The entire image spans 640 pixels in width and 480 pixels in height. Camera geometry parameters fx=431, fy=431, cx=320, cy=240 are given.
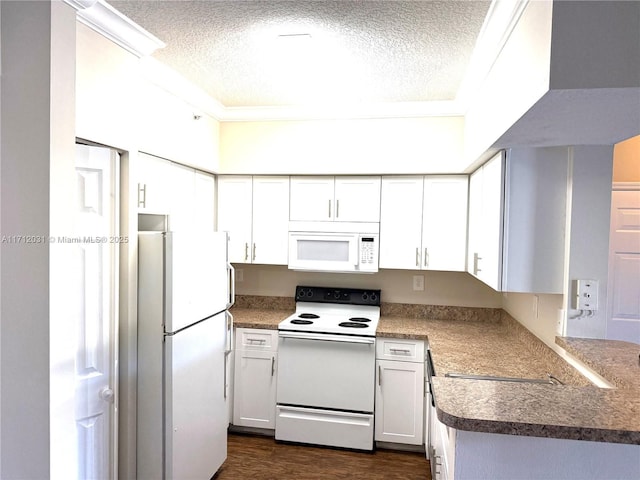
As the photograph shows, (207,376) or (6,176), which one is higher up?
(6,176)

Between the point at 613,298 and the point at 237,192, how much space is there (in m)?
2.97

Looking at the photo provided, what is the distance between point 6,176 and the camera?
151cm

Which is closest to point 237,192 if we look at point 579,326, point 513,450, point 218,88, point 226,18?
point 218,88

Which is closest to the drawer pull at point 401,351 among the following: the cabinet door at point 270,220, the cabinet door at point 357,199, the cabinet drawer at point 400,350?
the cabinet drawer at point 400,350

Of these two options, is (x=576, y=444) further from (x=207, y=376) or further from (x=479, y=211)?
(x=207, y=376)

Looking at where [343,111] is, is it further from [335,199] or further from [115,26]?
[115,26]

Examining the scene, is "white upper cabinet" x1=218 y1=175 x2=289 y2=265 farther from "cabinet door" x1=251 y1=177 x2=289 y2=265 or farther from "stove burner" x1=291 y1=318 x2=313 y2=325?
"stove burner" x1=291 y1=318 x2=313 y2=325

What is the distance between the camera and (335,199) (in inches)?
132

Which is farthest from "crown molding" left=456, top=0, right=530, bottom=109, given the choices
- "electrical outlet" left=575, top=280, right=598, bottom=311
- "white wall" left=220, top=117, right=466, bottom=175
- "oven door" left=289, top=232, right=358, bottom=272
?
"oven door" left=289, top=232, right=358, bottom=272

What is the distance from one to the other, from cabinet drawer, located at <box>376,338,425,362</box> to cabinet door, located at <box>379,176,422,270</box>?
1.91 feet

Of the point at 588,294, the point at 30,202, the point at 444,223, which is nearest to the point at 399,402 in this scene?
the point at 444,223

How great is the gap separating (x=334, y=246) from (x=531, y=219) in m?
1.55

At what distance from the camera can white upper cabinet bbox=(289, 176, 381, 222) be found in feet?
10.8

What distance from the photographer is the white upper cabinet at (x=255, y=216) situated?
135 inches
